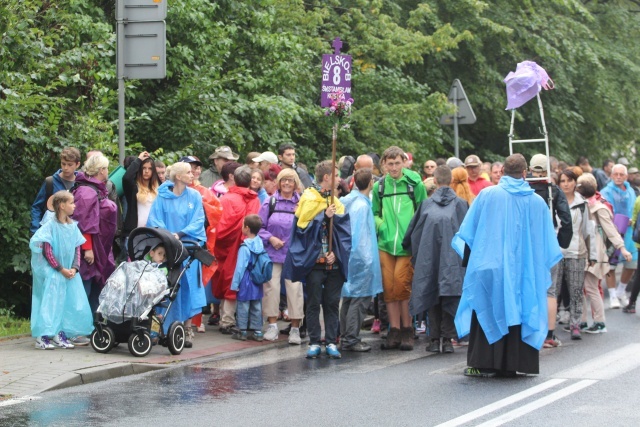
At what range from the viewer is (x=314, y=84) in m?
21.5

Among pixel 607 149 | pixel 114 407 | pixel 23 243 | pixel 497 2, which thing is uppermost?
pixel 497 2

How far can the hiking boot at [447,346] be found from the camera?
1313 cm

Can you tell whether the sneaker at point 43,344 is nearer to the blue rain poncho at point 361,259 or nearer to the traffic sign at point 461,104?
the blue rain poncho at point 361,259

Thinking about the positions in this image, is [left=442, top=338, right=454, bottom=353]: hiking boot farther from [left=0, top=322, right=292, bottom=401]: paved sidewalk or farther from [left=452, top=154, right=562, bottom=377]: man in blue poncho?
[left=0, top=322, right=292, bottom=401]: paved sidewalk

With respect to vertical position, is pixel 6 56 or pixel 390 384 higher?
pixel 6 56

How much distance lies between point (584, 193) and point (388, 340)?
12.3 feet

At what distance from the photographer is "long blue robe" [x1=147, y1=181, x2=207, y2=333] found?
1293 cm

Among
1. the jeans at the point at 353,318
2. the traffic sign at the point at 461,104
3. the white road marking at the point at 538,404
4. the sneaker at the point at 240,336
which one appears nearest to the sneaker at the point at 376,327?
the jeans at the point at 353,318

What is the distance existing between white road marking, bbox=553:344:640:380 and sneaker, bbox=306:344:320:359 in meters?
2.42

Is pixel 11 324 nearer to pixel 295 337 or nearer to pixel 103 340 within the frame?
pixel 103 340

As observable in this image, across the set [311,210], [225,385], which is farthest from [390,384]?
[311,210]

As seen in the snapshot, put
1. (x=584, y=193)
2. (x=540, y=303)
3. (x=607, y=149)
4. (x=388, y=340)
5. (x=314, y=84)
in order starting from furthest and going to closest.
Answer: (x=607, y=149), (x=314, y=84), (x=584, y=193), (x=388, y=340), (x=540, y=303)

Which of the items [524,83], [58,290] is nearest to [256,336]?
[58,290]

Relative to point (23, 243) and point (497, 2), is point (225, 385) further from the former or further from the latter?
point (497, 2)
